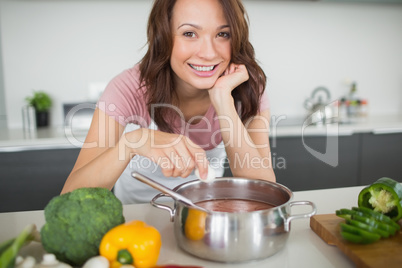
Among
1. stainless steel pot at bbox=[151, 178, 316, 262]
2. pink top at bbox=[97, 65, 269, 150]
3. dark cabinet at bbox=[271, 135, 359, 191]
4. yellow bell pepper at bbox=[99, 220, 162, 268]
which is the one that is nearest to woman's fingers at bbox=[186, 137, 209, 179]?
stainless steel pot at bbox=[151, 178, 316, 262]

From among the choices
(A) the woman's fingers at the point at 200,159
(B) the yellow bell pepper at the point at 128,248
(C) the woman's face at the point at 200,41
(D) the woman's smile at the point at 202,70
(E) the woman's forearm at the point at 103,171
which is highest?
(C) the woman's face at the point at 200,41

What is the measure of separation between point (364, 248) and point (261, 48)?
2.34 m

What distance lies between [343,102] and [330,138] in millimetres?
636

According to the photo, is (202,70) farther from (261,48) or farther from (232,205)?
(261,48)

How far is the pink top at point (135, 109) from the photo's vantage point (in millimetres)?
1290

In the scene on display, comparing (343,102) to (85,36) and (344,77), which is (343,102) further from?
(85,36)

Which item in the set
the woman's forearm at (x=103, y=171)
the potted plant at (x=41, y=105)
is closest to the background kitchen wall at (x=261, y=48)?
the potted plant at (x=41, y=105)

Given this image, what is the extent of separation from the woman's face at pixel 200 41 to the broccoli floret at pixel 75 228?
727 millimetres

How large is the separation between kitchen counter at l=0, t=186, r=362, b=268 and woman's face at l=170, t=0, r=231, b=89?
1.77 ft

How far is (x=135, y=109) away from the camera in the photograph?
1396mm

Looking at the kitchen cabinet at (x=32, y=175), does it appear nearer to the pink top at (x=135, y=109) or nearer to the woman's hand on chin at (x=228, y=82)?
the pink top at (x=135, y=109)

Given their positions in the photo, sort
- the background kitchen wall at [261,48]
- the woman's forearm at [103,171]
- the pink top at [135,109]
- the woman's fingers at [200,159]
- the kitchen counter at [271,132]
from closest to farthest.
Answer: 1. the woman's fingers at [200,159]
2. the woman's forearm at [103,171]
3. the pink top at [135,109]
4. the kitchen counter at [271,132]
5. the background kitchen wall at [261,48]

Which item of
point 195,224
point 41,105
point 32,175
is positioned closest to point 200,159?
point 195,224

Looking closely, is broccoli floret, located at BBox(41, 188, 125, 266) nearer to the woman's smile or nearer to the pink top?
the pink top
